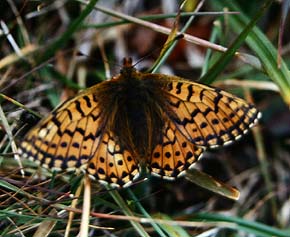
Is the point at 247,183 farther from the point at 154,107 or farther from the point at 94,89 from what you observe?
the point at 94,89

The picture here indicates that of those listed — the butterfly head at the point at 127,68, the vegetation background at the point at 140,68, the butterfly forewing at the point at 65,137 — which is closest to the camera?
the butterfly forewing at the point at 65,137

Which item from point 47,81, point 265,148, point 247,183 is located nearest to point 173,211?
point 247,183

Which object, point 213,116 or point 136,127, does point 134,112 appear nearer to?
point 136,127

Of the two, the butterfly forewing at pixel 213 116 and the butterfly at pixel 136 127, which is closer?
the butterfly at pixel 136 127

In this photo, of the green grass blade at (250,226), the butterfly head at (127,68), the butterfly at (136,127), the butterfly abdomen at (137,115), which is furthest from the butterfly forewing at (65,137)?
the green grass blade at (250,226)

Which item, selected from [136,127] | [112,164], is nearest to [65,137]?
[112,164]

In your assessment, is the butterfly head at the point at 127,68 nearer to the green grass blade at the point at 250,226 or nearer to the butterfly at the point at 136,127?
the butterfly at the point at 136,127

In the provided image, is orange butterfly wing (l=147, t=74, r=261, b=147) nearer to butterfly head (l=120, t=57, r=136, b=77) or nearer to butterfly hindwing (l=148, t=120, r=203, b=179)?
butterfly hindwing (l=148, t=120, r=203, b=179)

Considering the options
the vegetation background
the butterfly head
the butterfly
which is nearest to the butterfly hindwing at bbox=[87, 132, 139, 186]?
the butterfly
